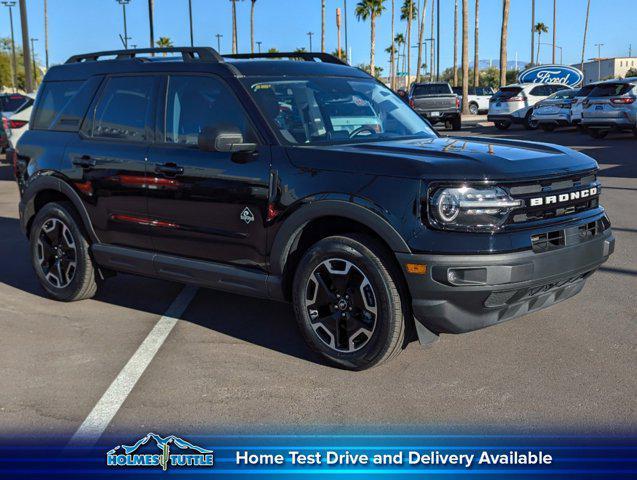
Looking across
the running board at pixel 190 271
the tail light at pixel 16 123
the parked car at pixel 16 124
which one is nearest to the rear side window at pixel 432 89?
the parked car at pixel 16 124

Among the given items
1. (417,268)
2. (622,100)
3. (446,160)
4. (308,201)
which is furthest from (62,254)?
(622,100)

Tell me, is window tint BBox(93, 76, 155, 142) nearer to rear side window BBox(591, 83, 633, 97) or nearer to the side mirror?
the side mirror

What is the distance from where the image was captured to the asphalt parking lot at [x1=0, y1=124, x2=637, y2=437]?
4074 millimetres

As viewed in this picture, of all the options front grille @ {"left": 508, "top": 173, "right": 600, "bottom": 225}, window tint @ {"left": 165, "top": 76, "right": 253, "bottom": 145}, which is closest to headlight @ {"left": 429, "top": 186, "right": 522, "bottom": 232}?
front grille @ {"left": 508, "top": 173, "right": 600, "bottom": 225}

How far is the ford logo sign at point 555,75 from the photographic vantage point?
39.2 m

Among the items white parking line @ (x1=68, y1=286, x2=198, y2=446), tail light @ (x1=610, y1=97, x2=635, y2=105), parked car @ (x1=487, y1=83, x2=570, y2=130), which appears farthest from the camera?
parked car @ (x1=487, y1=83, x2=570, y2=130)

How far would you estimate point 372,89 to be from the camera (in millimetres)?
5945

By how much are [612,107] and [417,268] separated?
20.5 meters

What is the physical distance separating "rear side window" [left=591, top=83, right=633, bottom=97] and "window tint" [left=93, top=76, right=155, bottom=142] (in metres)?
19.9

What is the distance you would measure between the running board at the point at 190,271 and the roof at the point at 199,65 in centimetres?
132

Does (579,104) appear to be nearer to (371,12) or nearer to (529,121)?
(529,121)

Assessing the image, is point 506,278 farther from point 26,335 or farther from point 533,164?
point 26,335

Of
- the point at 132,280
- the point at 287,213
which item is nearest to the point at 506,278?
the point at 287,213

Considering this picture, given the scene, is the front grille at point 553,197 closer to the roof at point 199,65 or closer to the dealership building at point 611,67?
the roof at point 199,65
